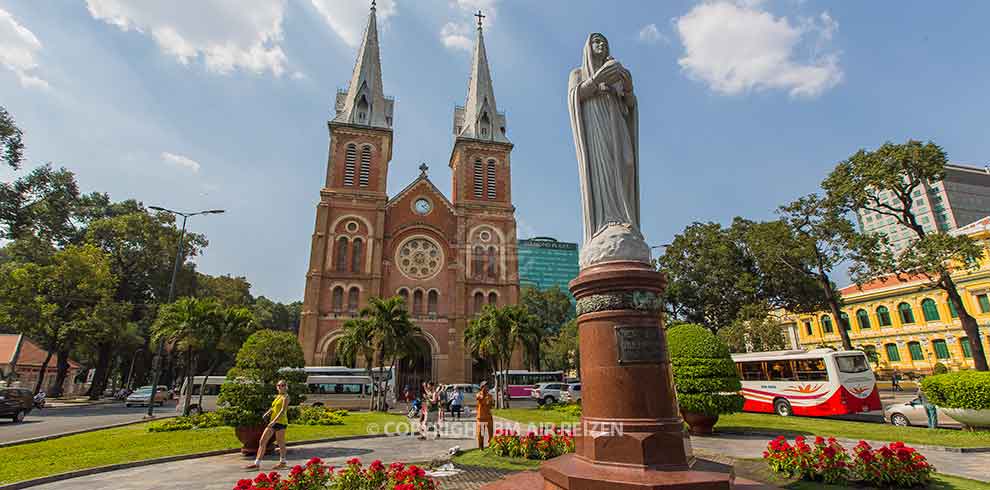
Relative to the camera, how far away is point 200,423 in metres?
14.3

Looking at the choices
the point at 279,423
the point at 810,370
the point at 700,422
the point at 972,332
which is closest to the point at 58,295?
the point at 279,423

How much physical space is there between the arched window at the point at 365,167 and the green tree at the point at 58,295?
17037 mm

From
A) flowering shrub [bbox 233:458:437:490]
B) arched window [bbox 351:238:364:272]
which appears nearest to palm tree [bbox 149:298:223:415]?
arched window [bbox 351:238:364:272]

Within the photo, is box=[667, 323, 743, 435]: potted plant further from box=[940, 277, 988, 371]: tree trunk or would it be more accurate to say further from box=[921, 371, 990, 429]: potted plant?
box=[940, 277, 988, 371]: tree trunk

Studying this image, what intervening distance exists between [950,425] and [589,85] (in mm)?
14929

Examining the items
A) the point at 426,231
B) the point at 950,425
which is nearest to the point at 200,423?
the point at 950,425

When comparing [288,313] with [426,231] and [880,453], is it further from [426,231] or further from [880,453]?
[880,453]

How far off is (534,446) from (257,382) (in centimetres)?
550

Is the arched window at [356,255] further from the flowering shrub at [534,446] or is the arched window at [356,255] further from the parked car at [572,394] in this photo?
the flowering shrub at [534,446]

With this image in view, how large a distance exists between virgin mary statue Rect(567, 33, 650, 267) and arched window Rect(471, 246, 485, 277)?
3042cm

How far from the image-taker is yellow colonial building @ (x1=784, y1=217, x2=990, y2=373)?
2881cm

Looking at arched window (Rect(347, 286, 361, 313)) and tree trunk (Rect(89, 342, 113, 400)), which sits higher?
arched window (Rect(347, 286, 361, 313))

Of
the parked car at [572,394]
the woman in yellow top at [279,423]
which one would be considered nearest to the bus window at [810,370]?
the parked car at [572,394]

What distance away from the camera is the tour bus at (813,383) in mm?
15359
